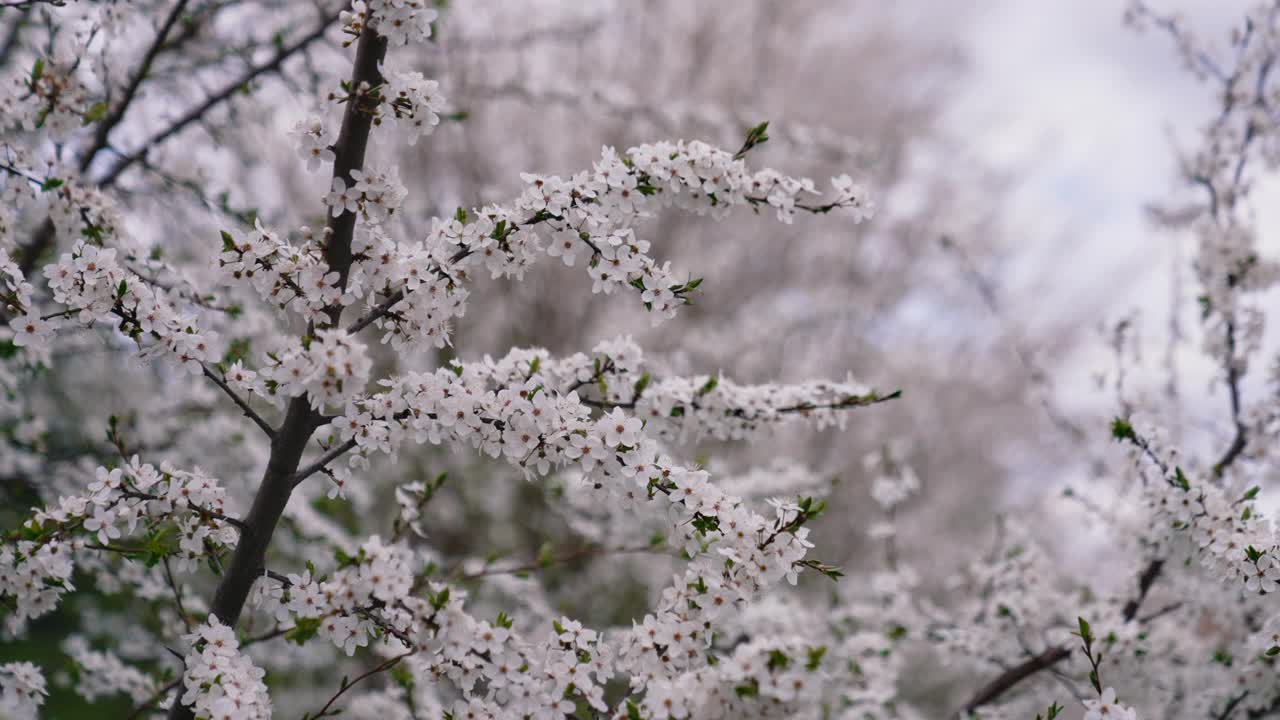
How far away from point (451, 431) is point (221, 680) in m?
0.78

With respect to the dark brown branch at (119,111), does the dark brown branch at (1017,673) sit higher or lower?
lower

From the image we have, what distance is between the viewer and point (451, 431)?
215 centimetres

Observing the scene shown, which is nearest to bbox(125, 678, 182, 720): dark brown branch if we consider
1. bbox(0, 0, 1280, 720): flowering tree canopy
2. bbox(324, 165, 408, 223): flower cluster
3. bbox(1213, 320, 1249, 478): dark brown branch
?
bbox(0, 0, 1280, 720): flowering tree canopy

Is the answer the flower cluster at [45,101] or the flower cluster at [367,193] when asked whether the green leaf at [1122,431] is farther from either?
the flower cluster at [45,101]

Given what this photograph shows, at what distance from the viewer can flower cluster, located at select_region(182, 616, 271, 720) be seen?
1908 mm

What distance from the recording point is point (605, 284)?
7.42 ft

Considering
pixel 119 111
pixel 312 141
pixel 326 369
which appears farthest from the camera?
pixel 119 111

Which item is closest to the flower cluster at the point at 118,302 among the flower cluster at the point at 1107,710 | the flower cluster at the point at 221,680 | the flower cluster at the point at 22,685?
the flower cluster at the point at 221,680

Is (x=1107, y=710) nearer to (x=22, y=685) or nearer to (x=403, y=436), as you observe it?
(x=403, y=436)

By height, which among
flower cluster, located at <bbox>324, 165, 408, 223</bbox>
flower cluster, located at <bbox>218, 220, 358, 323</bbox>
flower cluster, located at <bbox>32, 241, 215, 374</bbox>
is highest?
flower cluster, located at <bbox>324, 165, 408, 223</bbox>

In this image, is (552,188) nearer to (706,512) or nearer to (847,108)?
(706,512)

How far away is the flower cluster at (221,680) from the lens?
1.91 m

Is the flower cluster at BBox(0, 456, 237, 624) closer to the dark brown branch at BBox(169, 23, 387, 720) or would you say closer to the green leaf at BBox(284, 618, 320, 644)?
the dark brown branch at BBox(169, 23, 387, 720)

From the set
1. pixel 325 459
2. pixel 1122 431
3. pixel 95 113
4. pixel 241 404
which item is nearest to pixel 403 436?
pixel 325 459
